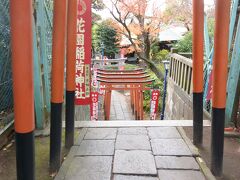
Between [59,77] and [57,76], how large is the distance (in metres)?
0.02

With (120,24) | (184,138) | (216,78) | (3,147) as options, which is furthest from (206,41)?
(120,24)

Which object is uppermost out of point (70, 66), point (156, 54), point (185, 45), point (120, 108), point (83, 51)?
point (185, 45)

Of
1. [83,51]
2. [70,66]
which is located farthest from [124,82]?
[70,66]

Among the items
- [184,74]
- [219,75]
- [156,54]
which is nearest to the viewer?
[219,75]

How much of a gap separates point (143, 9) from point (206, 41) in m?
10.5

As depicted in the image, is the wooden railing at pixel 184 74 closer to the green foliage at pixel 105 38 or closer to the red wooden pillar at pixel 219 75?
the red wooden pillar at pixel 219 75

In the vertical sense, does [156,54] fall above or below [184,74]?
above

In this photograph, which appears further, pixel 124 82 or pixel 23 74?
pixel 124 82

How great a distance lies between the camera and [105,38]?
23719 millimetres

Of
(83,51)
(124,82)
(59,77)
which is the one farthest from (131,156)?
(124,82)

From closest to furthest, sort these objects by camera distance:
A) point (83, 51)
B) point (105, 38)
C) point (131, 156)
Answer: point (131, 156), point (83, 51), point (105, 38)

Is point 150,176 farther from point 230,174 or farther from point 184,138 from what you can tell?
point 184,138

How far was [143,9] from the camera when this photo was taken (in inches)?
602

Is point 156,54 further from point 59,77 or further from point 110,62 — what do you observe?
point 59,77
